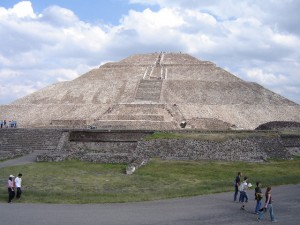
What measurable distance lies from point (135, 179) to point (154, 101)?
104 feet

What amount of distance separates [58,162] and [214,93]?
31.9 meters

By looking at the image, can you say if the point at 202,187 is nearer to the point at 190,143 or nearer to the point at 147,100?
the point at 190,143

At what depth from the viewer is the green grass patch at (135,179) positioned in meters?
17.1

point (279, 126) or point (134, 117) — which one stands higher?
point (134, 117)

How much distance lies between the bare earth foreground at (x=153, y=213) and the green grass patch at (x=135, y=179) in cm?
109

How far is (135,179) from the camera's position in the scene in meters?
20.6

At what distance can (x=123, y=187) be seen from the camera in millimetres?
18766

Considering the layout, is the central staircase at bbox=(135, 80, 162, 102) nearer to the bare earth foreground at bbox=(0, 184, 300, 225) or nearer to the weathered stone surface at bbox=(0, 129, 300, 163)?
the weathered stone surface at bbox=(0, 129, 300, 163)

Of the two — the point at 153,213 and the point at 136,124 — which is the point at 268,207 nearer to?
the point at 153,213

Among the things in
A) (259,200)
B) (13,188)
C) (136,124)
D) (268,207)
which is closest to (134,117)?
(136,124)

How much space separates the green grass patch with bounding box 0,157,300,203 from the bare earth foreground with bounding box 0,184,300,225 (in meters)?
1.09

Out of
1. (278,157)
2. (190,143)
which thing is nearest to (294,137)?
(278,157)

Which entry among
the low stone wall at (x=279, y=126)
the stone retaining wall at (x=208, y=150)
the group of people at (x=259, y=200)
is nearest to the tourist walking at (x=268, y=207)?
the group of people at (x=259, y=200)

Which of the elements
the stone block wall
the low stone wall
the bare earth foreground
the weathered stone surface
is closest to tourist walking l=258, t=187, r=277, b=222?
the bare earth foreground
